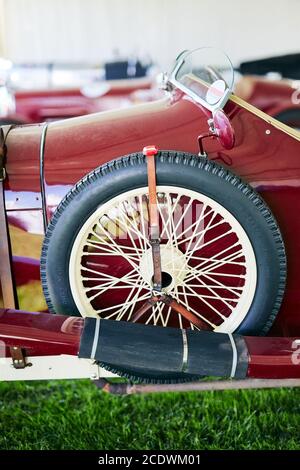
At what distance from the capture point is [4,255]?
1.59m

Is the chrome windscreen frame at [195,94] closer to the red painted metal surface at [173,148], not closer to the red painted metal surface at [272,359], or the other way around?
the red painted metal surface at [173,148]

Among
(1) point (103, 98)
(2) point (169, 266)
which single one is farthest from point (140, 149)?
(1) point (103, 98)

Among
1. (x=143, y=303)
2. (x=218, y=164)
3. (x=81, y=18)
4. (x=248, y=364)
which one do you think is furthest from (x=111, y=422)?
(x=81, y=18)

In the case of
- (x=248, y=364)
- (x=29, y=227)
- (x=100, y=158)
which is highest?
(x=100, y=158)

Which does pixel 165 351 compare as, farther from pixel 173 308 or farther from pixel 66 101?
pixel 66 101

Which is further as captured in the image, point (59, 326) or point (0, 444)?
point (0, 444)

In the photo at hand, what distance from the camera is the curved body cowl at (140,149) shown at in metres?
1.54

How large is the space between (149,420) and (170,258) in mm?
915

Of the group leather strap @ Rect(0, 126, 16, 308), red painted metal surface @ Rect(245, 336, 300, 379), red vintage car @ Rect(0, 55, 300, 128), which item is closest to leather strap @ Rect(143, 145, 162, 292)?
red painted metal surface @ Rect(245, 336, 300, 379)

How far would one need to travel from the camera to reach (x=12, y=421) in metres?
2.18

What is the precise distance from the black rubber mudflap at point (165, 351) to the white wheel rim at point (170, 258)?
134 mm

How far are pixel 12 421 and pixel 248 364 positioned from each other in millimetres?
1179
